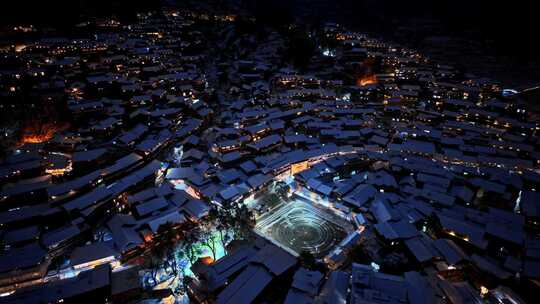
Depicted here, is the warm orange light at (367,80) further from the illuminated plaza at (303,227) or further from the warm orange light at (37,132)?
the warm orange light at (37,132)

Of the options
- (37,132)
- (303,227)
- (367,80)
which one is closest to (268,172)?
(303,227)

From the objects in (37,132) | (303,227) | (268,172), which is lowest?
(303,227)

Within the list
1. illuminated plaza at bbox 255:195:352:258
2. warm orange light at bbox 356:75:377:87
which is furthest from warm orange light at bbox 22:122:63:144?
warm orange light at bbox 356:75:377:87

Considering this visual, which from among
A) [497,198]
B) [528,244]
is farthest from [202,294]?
[497,198]

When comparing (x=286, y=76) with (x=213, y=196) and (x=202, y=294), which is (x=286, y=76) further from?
(x=202, y=294)

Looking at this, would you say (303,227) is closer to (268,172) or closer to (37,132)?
(268,172)

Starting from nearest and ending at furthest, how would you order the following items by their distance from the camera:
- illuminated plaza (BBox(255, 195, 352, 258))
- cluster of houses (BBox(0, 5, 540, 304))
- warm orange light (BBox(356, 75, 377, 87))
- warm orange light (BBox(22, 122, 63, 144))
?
cluster of houses (BBox(0, 5, 540, 304)) < illuminated plaza (BBox(255, 195, 352, 258)) < warm orange light (BBox(22, 122, 63, 144)) < warm orange light (BBox(356, 75, 377, 87))

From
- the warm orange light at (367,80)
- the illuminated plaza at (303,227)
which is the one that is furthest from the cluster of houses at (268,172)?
the illuminated plaza at (303,227)

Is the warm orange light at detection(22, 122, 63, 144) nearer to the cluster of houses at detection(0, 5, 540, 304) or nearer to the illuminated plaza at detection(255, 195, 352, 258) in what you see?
the cluster of houses at detection(0, 5, 540, 304)

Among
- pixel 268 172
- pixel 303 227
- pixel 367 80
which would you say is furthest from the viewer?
pixel 367 80
